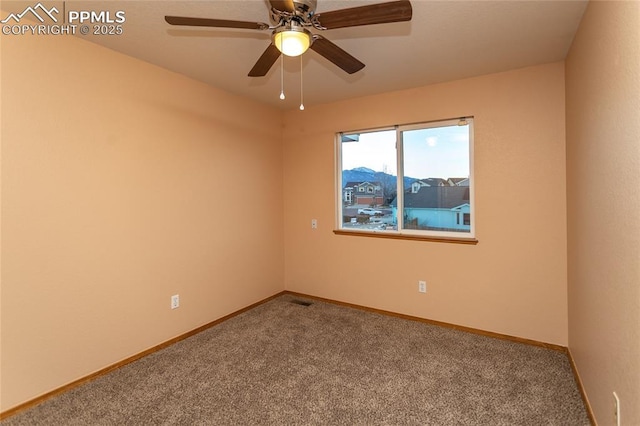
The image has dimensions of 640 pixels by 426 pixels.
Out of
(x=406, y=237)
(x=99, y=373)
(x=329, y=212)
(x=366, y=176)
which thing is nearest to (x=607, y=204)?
(x=406, y=237)

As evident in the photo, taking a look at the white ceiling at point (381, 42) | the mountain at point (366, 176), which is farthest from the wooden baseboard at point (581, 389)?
the white ceiling at point (381, 42)

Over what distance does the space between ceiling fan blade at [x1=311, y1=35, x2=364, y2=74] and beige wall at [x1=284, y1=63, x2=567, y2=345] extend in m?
1.56

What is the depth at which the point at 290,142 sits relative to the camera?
4.18 m

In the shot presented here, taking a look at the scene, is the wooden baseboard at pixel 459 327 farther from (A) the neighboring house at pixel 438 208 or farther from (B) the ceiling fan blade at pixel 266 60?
(B) the ceiling fan blade at pixel 266 60

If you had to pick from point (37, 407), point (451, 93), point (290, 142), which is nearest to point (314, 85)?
point (290, 142)

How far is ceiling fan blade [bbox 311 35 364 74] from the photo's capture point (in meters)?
1.67

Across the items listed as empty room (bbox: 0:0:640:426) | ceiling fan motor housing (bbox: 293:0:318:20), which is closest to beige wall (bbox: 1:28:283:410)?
empty room (bbox: 0:0:640:426)

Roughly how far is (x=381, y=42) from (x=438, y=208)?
175 cm

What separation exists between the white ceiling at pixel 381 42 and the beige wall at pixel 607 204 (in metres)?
0.32

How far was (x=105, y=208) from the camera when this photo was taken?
2.39 m

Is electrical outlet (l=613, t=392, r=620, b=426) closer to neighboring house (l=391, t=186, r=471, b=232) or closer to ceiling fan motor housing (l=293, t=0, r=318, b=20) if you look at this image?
neighboring house (l=391, t=186, r=471, b=232)

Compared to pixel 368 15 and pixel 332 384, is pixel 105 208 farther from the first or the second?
pixel 368 15

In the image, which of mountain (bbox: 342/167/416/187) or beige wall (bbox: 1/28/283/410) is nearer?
beige wall (bbox: 1/28/283/410)

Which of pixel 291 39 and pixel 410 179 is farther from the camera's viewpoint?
pixel 410 179
